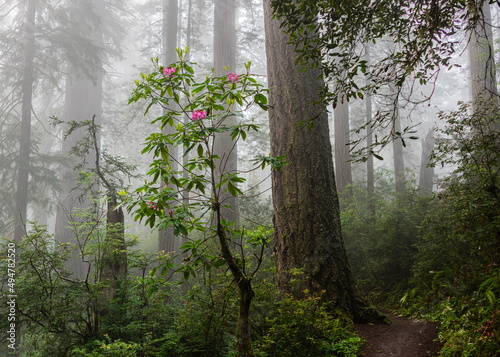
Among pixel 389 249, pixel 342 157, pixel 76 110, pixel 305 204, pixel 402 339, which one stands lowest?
pixel 402 339

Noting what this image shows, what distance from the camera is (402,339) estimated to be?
395 centimetres

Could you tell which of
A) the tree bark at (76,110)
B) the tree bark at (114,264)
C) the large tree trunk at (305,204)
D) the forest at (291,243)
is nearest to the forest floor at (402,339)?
the forest at (291,243)

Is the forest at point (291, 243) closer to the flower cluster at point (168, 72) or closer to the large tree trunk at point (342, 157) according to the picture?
the flower cluster at point (168, 72)

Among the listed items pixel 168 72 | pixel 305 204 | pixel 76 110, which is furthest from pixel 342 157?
pixel 76 110

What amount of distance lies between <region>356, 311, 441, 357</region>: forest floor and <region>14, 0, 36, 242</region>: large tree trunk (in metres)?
11.4

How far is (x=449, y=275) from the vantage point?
5141mm

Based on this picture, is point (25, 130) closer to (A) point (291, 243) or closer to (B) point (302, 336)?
(A) point (291, 243)

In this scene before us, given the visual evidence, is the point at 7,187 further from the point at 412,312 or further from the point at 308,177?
the point at 412,312

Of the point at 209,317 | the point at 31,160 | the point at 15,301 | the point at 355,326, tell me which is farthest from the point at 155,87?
the point at 31,160

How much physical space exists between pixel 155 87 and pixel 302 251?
9.97 ft

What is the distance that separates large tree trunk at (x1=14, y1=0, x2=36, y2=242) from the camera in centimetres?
1125

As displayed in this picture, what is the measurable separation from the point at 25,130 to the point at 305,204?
39.1ft

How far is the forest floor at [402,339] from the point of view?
3.60 m

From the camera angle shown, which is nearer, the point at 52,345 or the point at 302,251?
the point at 52,345
